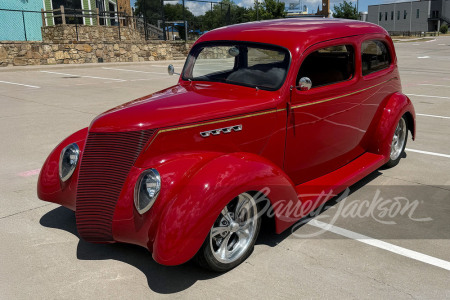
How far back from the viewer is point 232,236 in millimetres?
3303

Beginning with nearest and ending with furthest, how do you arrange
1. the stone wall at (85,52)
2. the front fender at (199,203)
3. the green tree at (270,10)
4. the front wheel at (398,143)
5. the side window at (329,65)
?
1. the front fender at (199,203)
2. the side window at (329,65)
3. the front wheel at (398,143)
4. the stone wall at (85,52)
5. the green tree at (270,10)

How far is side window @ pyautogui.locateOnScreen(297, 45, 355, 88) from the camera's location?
4.01 m

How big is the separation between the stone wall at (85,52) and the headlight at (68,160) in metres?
17.0

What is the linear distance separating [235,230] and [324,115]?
5.13 ft

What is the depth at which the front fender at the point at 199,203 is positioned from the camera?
274cm

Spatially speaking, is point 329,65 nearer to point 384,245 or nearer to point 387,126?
point 387,126

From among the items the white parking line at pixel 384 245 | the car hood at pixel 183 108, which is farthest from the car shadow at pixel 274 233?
the car hood at pixel 183 108

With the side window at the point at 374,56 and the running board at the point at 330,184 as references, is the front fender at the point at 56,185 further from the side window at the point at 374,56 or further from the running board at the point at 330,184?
the side window at the point at 374,56

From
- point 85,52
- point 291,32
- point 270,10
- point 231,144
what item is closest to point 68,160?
point 231,144

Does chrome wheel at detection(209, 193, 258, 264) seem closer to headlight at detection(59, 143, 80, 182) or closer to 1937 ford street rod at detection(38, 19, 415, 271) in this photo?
1937 ford street rod at detection(38, 19, 415, 271)

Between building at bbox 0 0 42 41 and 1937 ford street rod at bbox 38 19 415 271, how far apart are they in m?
18.7

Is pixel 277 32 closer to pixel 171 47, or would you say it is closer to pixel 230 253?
pixel 230 253

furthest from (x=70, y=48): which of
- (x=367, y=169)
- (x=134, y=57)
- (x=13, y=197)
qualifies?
(x=367, y=169)

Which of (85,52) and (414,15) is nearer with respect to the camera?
(85,52)
